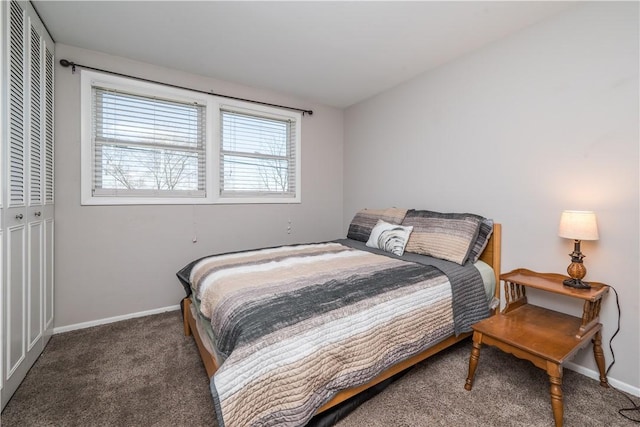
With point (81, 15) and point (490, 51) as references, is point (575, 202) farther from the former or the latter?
point (81, 15)

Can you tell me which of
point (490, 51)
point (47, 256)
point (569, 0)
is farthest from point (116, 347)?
point (569, 0)

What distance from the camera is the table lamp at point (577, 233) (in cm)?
167

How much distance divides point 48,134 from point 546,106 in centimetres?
382

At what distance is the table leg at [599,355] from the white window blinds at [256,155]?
9.94ft

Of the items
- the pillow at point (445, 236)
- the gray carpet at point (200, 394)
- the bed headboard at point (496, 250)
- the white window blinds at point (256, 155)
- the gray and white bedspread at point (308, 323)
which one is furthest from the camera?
the white window blinds at point (256, 155)

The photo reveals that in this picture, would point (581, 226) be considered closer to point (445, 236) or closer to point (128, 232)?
point (445, 236)

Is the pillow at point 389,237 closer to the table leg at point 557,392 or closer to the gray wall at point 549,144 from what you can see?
the gray wall at point 549,144

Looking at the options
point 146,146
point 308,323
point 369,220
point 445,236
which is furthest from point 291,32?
point 308,323

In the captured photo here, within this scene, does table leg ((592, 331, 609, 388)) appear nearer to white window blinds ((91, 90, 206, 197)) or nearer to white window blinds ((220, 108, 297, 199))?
white window blinds ((220, 108, 297, 199))

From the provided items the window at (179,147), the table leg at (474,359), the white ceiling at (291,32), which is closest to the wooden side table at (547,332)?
the table leg at (474,359)

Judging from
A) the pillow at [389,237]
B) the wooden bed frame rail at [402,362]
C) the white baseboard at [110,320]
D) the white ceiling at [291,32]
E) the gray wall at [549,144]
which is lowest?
the white baseboard at [110,320]

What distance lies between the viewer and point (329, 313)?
1389 millimetres

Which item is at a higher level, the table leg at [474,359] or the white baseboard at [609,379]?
the table leg at [474,359]

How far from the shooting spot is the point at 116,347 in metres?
2.19
